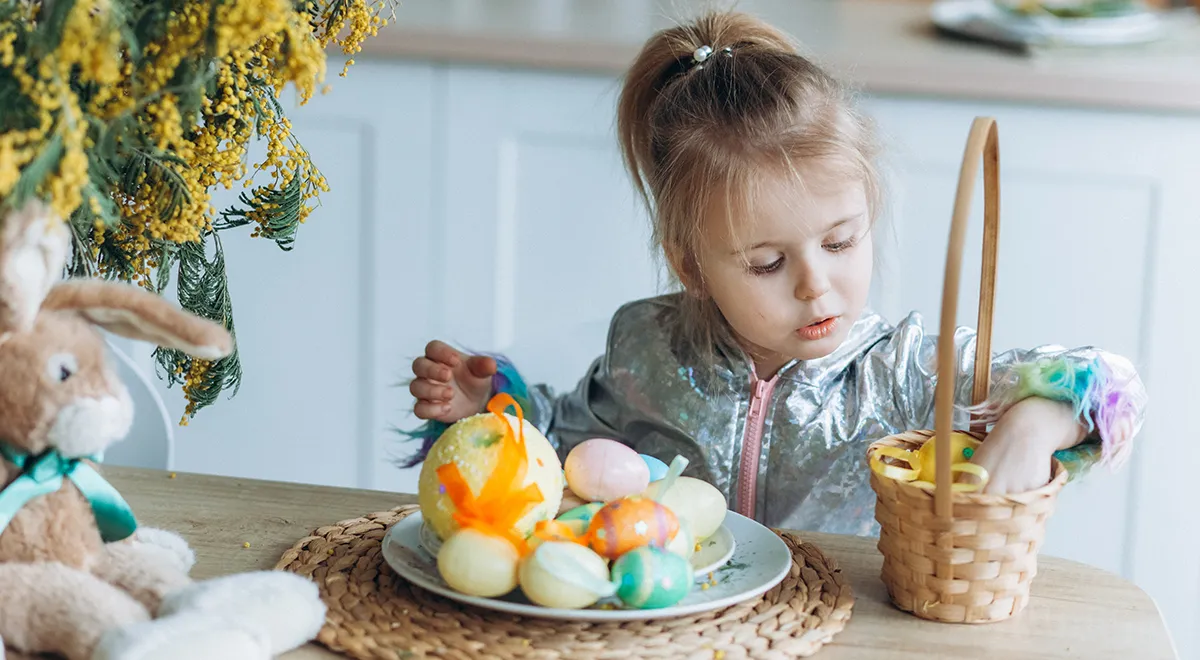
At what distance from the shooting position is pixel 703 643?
2.52ft

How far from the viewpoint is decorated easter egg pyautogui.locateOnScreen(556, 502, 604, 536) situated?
0.82m

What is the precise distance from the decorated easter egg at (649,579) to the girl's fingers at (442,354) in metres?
0.51

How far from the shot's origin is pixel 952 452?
880 millimetres

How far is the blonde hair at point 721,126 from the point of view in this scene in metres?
1.12

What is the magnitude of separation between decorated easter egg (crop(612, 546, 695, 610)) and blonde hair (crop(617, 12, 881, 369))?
0.42m

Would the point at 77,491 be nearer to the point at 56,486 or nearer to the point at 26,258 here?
the point at 56,486

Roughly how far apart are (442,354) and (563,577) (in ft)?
1.72

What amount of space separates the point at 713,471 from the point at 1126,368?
43 cm

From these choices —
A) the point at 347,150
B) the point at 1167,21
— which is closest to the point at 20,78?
the point at 347,150

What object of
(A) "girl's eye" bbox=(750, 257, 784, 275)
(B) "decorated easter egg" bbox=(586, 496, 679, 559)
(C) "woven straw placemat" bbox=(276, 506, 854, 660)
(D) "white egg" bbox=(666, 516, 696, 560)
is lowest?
(C) "woven straw placemat" bbox=(276, 506, 854, 660)

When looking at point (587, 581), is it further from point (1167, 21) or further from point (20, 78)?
point (1167, 21)

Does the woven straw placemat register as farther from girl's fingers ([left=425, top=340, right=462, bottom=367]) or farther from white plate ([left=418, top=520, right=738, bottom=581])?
girl's fingers ([left=425, top=340, right=462, bottom=367])

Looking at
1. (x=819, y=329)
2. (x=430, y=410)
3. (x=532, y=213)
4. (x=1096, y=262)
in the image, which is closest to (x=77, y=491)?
(x=430, y=410)

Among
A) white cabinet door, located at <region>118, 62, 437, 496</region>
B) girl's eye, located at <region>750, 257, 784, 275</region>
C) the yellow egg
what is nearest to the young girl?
girl's eye, located at <region>750, 257, 784, 275</region>
